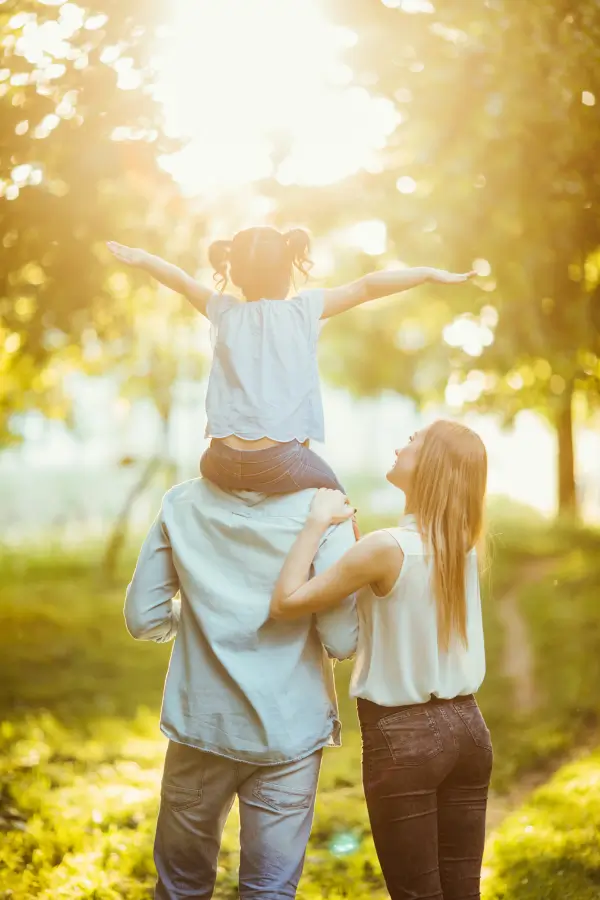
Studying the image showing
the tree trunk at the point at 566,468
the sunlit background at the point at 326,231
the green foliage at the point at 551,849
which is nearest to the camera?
the green foliage at the point at 551,849

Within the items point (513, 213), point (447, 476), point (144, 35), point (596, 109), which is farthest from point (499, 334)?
point (447, 476)

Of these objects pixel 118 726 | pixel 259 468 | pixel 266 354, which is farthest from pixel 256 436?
pixel 118 726

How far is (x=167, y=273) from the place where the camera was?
86.7 inches

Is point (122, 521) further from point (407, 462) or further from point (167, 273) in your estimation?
point (407, 462)

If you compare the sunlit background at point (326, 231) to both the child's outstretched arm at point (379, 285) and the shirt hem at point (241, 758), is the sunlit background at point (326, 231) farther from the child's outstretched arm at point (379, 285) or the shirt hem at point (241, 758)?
the shirt hem at point (241, 758)

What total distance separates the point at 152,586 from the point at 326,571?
16.8 inches

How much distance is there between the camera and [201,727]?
2066 mm

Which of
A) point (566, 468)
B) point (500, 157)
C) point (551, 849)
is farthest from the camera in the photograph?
point (566, 468)

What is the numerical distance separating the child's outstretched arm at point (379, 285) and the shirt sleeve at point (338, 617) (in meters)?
0.51

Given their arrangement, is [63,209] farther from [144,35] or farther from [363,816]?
[363,816]

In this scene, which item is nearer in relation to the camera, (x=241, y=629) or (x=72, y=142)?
(x=241, y=629)

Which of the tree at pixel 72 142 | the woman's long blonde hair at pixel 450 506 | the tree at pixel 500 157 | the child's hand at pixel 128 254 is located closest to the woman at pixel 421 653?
the woman's long blonde hair at pixel 450 506

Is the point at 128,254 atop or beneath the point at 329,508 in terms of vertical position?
atop

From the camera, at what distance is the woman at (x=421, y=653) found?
6.30 ft
